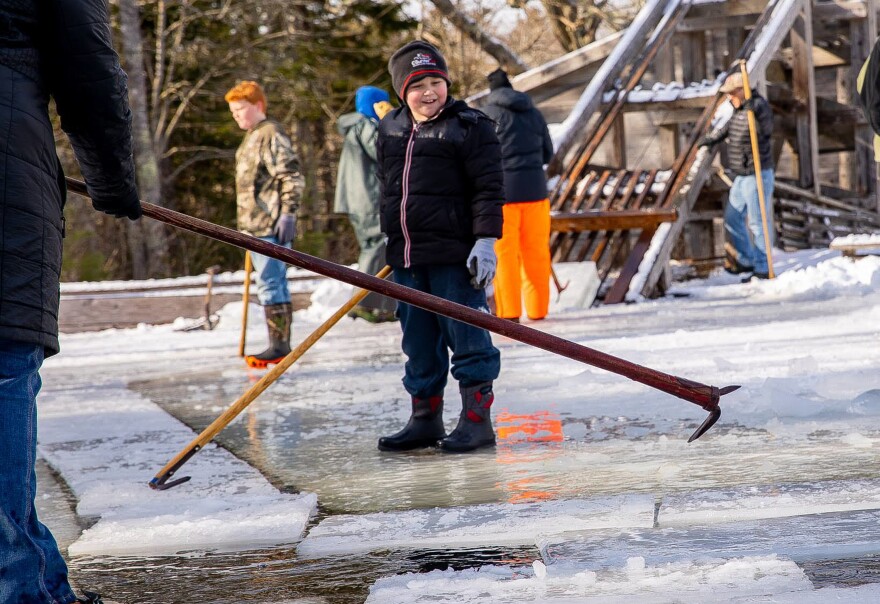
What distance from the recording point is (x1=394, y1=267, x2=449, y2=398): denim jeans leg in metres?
4.66

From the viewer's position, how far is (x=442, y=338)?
4.75m

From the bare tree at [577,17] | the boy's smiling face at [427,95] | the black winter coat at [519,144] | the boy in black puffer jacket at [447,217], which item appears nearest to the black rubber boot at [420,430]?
the boy in black puffer jacket at [447,217]

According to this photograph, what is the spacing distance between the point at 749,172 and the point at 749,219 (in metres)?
0.46

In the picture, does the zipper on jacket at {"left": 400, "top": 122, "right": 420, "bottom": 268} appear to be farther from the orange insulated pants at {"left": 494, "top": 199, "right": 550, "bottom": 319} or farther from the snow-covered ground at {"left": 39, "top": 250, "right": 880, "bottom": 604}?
the orange insulated pants at {"left": 494, "top": 199, "right": 550, "bottom": 319}

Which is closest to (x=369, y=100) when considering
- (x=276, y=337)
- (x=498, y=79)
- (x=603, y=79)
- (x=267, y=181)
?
(x=498, y=79)

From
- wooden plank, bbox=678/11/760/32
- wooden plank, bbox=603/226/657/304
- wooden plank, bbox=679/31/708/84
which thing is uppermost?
wooden plank, bbox=678/11/760/32

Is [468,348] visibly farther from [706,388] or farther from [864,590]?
[864,590]

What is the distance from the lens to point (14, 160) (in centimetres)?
246

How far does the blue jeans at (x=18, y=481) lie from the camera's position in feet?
8.16

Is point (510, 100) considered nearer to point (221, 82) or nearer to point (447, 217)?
point (447, 217)

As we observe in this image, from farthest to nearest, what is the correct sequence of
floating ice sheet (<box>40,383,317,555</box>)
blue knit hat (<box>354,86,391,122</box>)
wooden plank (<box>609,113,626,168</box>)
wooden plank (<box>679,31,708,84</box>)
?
wooden plank (<box>679,31,708,84</box>) < wooden plank (<box>609,113,626,168</box>) < blue knit hat (<box>354,86,391,122</box>) < floating ice sheet (<box>40,383,317,555</box>)

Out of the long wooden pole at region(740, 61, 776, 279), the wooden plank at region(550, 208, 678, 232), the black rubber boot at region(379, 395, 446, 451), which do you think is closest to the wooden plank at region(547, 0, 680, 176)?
the wooden plank at region(550, 208, 678, 232)

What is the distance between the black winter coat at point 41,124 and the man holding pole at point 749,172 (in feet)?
30.6

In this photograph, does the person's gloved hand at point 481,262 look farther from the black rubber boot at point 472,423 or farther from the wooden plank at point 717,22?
the wooden plank at point 717,22
